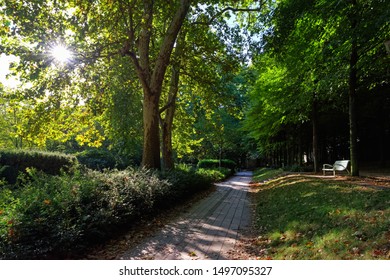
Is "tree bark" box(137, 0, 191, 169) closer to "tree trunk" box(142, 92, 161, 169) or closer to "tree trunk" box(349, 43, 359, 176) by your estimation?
"tree trunk" box(142, 92, 161, 169)

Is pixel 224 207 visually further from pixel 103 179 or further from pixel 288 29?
pixel 288 29

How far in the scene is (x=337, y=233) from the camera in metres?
4.37

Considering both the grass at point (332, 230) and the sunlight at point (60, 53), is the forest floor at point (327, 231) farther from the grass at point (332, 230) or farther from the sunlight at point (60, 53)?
the sunlight at point (60, 53)

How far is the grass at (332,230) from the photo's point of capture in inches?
147

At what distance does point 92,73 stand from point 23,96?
2867 mm

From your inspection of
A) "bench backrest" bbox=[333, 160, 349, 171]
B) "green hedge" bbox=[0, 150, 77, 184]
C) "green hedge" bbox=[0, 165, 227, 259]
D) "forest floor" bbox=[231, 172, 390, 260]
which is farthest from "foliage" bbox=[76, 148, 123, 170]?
"forest floor" bbox=[231, 172, 390, 260]

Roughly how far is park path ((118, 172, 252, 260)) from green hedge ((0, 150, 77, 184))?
8.47 meters

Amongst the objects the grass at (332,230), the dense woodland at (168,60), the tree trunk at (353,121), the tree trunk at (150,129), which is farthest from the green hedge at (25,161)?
the tree trunk at (353,121)

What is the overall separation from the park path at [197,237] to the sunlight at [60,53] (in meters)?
6.46

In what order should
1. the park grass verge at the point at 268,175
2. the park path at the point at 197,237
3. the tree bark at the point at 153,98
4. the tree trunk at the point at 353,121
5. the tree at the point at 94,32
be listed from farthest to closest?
the park grass verge at the point at 268,175 → the tree bark at the point at 153,98 → the tree trunk at the point at 353,121 → the tree at the point at 94,32 → the park path at the point at 197,237

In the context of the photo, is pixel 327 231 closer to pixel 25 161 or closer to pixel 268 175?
pixel 25 161

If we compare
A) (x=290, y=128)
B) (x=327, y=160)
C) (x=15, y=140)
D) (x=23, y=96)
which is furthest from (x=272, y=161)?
(x=23, y=96)

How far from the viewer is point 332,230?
4562 mm

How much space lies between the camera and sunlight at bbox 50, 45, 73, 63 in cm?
973
